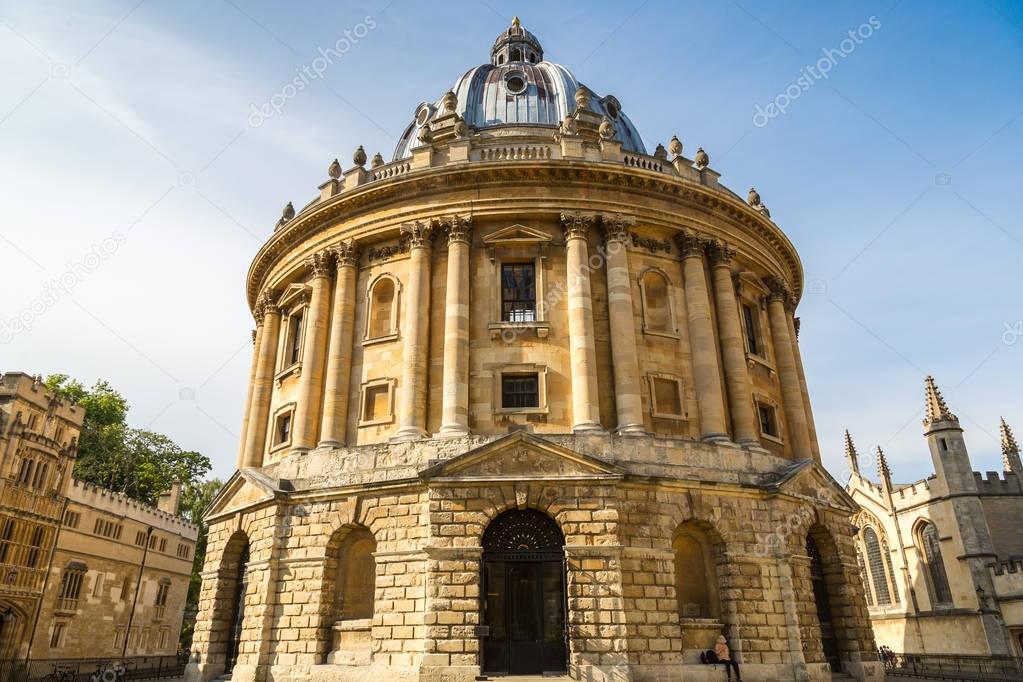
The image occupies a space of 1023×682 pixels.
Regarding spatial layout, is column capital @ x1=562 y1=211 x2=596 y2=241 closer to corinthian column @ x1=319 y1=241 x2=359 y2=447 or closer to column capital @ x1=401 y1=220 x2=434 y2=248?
column capital @ x1=401 y1=220 x2=434 y2=248

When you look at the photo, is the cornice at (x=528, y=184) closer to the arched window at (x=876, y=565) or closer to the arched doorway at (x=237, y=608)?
the arched doorway at (x=237, y=608)

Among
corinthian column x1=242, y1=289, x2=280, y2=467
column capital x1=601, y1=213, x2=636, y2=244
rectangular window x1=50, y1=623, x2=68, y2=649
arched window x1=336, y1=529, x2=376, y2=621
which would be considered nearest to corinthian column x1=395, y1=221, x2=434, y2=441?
arched window x1=336, y1=529, x2=376, y2=621

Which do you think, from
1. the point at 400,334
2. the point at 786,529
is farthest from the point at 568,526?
the point at 400,334

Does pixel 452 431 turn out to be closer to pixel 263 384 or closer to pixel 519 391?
pixel 519 391

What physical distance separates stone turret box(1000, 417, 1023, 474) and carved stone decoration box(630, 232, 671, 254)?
109 feet

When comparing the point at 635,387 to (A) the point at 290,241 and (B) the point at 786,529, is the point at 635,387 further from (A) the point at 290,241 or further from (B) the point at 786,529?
(A) the point at 290,241

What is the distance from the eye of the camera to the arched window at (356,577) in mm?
20969

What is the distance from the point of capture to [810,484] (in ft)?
77.9

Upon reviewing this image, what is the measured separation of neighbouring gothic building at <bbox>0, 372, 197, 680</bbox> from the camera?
3381 centimetres

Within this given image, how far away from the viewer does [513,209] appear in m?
24.5

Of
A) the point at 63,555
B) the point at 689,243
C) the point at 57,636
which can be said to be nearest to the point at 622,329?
the point at 689,243

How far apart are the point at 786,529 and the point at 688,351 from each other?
6.54 metres

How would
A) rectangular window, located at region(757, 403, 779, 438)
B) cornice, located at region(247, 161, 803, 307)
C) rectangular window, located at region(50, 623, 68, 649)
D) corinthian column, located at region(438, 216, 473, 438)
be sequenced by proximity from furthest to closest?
rectangular window, located at region(50, 623, 68, 649), rectangular window, located at region(757, 403, 779, 438), cornice, located at region(247, 161, 803, 307), corinthian column, located at region(438, 216, 473, 438)

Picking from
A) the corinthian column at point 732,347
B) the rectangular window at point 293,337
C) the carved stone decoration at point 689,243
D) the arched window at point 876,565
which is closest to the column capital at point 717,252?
the corinthian column at point 732,347
